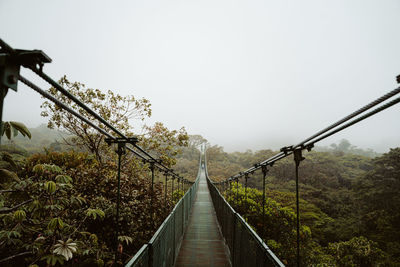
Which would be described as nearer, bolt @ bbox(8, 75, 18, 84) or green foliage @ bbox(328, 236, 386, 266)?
bolt @ bbox(8, 75, 18, 84)

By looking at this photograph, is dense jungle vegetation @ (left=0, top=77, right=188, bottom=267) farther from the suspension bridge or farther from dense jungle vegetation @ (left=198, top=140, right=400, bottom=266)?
dense jungle vegetation @ (left=198, top=140, right=400, bottom=266)

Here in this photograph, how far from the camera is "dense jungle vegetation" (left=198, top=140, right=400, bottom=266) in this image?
265 inches

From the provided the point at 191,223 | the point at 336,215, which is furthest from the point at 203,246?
the point at 336,215

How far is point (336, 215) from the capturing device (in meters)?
12.8

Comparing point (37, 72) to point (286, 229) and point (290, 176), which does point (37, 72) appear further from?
point (290, 176)

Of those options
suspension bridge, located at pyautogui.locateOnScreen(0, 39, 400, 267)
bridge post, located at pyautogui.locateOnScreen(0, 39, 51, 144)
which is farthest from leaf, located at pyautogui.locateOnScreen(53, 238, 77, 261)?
bridge post, located at pyautogui.locateOnScreen(0, 39, 51, 144)

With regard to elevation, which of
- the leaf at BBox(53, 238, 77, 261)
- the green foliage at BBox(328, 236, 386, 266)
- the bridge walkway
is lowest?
the green foliage at BBox(328, 236, 386, 266)

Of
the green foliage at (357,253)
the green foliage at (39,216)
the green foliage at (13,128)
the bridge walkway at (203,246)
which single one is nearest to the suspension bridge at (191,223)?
the bridge walkway at (203,246)

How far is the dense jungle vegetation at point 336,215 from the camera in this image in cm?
673

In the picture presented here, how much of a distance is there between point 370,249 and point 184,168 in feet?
100

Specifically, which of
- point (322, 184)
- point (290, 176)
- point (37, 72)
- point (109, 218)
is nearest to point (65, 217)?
point (109, 218)

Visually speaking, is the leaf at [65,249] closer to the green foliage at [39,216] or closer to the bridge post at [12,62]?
the green foliage at [39,216]

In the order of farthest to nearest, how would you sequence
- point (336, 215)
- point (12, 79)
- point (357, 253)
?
1. point (336, 215)
2. point (357, 253)
3. point (12, 79)

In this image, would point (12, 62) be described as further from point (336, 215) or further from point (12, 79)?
point (336, 215)
